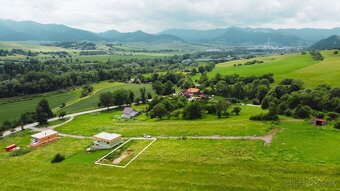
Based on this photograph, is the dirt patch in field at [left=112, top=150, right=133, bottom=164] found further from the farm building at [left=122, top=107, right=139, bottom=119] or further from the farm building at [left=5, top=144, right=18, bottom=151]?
the farm building at [left=122, top=107, right=139, bottom=119]

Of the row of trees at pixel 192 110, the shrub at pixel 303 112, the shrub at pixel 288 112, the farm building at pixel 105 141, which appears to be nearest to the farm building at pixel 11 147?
the farm building at pixel 105 141

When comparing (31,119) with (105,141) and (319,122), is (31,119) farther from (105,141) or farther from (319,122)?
(319,122)

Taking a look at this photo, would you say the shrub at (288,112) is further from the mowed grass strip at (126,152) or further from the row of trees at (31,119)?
the row of trees at (31,119)

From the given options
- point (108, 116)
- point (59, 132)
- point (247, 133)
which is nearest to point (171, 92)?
point (108, 116)

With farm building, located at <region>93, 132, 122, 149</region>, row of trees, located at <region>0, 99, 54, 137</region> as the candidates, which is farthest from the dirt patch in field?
row of trees, located at <region>0, 99, 54, 137</region>

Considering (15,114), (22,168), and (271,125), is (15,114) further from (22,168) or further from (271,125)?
(271,125)

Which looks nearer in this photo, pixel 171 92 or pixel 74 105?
pixel 74 105
